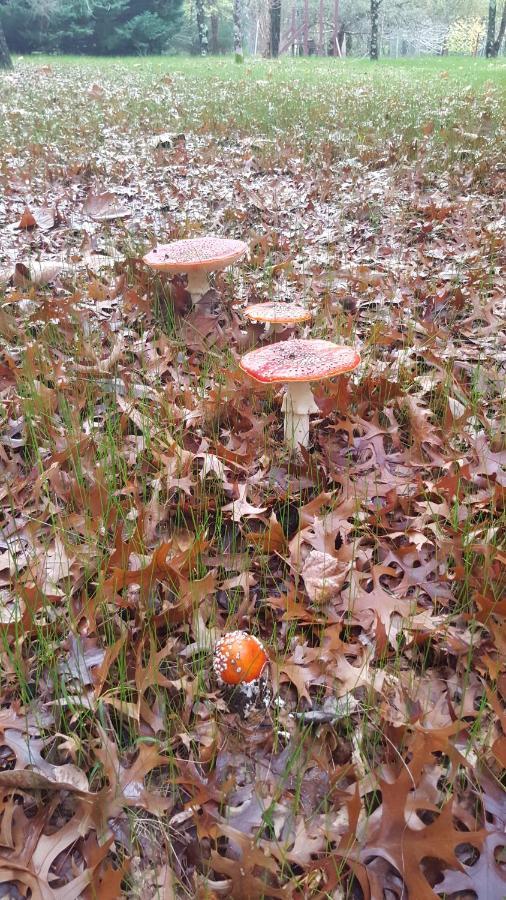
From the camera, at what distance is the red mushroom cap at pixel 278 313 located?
3.37 meters

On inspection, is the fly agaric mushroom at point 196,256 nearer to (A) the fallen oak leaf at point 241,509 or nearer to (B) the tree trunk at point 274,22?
(A) the fallen oak leaf at point 241,509

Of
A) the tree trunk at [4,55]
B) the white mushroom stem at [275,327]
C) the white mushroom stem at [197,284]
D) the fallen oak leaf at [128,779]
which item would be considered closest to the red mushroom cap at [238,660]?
the fallen oak leaf at [128,779]

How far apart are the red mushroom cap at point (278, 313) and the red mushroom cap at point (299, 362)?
52 centimetres

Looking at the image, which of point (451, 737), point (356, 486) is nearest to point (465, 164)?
point (356, 486)

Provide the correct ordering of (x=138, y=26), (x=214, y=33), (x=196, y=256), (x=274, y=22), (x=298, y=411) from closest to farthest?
(x=298, y=411), (x=196, y=256), (x=138, y=26), (x=274, y=22), (x=214, y=33)

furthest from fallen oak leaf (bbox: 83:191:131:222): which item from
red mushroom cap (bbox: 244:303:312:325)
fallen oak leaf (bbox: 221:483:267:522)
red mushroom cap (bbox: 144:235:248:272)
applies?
fallen oak leaf (bbox: 221:483:267:522)

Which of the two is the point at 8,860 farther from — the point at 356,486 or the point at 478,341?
the point at 478,341

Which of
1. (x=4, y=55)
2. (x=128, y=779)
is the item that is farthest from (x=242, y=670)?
(x=4, y=55)

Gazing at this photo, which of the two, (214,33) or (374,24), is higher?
(214,33)

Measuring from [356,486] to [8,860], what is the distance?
1.87 metres

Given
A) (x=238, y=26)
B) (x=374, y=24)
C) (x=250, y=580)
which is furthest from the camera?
(x=374, y=24)

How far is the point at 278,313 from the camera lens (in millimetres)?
3436

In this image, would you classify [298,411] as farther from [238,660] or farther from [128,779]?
[128,779]

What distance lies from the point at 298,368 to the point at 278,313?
954 mm
